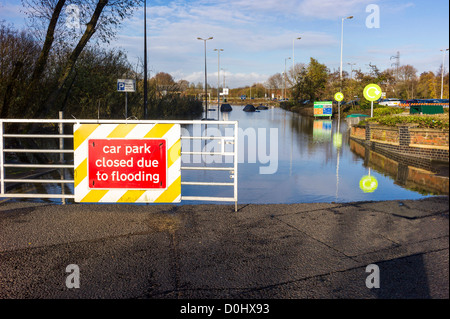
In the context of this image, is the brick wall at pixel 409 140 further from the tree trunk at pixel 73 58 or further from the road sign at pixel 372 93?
the tree trunk at pixel 73 58

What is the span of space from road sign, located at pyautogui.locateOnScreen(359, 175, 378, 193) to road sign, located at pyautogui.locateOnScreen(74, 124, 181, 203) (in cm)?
460

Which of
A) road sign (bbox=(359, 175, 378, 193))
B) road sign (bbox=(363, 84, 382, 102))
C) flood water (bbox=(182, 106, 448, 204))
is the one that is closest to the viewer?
flood water (bbox=(182, 106, 448, 204))

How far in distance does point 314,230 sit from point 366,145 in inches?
570

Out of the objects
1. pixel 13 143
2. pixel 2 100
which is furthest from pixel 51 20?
pixel 13 143

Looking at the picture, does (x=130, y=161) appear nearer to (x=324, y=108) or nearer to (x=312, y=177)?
(x=312, y=177)

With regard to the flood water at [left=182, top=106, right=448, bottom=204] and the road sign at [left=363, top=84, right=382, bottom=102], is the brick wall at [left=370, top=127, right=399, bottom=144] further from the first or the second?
the road sign at [left=363, top=84, right=382, bottom=102]

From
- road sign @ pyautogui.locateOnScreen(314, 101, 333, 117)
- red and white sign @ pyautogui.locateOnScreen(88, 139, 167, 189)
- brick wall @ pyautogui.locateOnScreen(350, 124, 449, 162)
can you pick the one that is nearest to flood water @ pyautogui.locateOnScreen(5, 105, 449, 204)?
brick wall @ pyautogui.locateOnScreen(350, 124, 449, 162)

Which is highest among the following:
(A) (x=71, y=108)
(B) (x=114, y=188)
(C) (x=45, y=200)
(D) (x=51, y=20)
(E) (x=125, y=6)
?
(E) (x=125, y=6)

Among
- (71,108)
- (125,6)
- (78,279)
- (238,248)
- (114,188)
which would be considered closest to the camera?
(78,279)

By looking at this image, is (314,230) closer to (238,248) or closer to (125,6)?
(238,248)

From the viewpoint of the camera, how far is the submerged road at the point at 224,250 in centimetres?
414

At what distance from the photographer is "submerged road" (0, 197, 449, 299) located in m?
4.14

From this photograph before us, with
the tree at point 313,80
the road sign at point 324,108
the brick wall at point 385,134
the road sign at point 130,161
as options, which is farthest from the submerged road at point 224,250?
the tree at point 313,80
